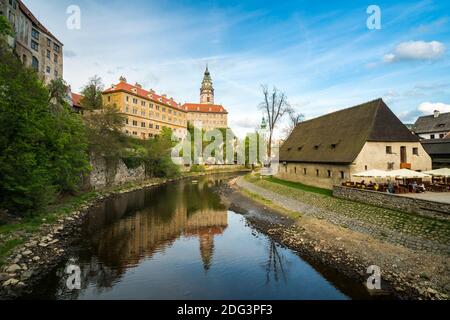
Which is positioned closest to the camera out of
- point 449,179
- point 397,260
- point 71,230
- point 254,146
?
point 397,260

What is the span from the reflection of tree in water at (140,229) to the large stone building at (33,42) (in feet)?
65.1

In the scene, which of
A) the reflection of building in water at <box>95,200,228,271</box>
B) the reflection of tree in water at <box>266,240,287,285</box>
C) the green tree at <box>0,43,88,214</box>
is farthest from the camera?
the green tree at <box>0,43,88,214</box>

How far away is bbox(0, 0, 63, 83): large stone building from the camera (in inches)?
1368

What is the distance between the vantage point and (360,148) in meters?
23.1

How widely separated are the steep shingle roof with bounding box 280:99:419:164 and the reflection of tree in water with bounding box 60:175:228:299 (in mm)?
11958

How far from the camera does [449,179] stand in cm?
2209

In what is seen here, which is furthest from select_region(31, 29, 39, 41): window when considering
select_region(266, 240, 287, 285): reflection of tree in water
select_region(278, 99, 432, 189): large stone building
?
select_region(266, 240, 287, 285): reflection of tree in water

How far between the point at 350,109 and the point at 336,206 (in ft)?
48.4

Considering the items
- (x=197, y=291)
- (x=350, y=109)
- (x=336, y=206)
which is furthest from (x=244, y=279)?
(x=350, y=109)

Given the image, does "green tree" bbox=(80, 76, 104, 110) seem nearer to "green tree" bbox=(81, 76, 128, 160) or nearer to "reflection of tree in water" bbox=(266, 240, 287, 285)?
"green tree" bbox=(81, 76, 128, 160)

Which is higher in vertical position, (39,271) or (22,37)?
(22,37)

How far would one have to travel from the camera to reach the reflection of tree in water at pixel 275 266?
41.6 feet
